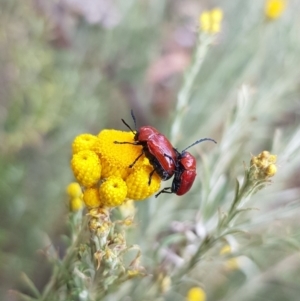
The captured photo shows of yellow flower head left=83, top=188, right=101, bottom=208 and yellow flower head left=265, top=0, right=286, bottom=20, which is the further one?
yellow flower head left=265, top=0, right=286, bottom=20

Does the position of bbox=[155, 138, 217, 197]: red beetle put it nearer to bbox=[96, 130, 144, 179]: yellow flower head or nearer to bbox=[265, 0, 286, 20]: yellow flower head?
bbox=[96, 130, 144, 179]: yellow flower head

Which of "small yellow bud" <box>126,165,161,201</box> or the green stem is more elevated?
the green stem

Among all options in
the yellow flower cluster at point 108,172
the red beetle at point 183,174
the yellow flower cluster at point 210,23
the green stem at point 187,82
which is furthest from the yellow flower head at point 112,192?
the yellow flower cluster at point 210,23

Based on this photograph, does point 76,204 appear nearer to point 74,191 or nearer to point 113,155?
point 74,191

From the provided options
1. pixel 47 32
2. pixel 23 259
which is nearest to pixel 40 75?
pixel 47 32

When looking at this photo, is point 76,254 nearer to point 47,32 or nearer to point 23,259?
point 23,259

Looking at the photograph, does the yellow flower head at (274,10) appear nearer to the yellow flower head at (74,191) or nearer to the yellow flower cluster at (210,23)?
the yellow flower cluster at (210,23)

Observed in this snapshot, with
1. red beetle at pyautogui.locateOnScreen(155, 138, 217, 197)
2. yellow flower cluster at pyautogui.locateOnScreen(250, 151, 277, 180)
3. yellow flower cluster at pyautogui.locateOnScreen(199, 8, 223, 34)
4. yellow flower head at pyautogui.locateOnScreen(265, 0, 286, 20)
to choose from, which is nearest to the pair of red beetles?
red beetle at pyautogui.locateOnScreen(155, 138, 217, 197)
